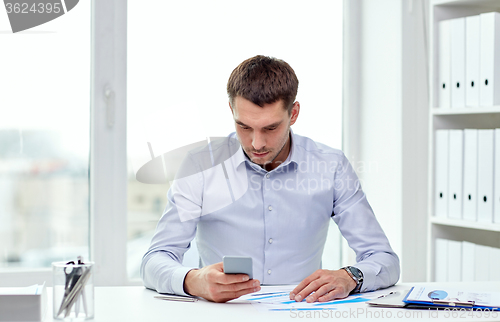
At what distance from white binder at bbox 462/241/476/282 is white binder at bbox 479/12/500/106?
1.98 ft

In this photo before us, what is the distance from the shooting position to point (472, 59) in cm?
207

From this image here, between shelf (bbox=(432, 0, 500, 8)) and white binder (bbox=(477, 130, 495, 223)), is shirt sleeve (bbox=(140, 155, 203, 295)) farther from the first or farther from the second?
shelf (bbox=(432, 0, 500, 8))

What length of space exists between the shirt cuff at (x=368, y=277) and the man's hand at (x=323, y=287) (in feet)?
0.22

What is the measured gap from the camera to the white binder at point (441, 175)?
2.20 meters

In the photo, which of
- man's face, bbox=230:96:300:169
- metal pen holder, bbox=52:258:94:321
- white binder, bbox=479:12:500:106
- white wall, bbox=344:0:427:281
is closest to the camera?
metal pen holder, bbox=52:258:94:321

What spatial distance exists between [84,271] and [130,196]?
1.29 meters

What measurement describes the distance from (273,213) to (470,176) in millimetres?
968

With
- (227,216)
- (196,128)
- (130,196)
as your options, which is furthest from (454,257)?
(130,196)

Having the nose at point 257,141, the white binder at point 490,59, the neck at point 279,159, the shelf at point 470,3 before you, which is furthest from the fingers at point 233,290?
the shelf at point 470,3

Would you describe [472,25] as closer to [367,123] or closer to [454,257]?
[367,123]

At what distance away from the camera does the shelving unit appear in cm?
222

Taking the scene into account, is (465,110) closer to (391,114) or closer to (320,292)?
(391,114)

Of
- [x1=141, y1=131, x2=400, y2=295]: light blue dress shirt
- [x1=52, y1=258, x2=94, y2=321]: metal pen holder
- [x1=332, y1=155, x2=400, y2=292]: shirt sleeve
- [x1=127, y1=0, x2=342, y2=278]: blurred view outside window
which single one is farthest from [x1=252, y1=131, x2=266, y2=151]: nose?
[x1=127, y1=0, x2=342, y2=278]: blurred view outside window

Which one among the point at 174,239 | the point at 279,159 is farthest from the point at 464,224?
the point at 174,239
